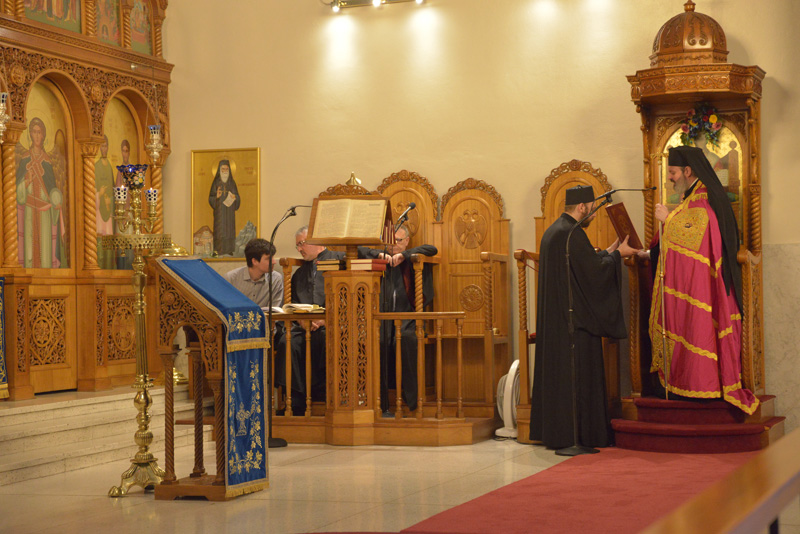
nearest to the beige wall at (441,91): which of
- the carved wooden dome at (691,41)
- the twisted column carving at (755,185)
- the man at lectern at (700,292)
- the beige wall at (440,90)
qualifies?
the beige wall at (440,90)

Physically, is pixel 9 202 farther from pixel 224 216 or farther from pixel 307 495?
pixel 307 495

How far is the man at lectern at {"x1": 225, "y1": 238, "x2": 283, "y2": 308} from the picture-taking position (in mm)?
8703

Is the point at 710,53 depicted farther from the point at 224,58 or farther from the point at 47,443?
the point at 47,443

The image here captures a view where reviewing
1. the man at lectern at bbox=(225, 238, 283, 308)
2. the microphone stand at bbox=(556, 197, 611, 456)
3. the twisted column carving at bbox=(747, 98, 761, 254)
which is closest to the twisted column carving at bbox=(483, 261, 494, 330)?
the microphone stand at bbox=(556, 197, 611, 456)

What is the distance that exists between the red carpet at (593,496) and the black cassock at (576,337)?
39cm

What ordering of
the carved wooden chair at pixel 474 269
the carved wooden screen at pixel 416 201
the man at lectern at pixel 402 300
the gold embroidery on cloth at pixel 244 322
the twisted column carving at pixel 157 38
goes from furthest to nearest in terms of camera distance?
the twisted column carving at pixel 157 38
the carved wooden screen at pixel 416 201
the carved wooden chair at pixel 474 269
the man at lectern at pixel 402 300
the gold embroidery on cloth at pixel 244 322

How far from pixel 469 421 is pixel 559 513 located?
2998 mm

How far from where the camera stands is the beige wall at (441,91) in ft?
28.1

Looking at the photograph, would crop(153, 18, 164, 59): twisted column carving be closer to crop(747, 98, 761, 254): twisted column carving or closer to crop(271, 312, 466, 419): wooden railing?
crop(271, 312, 466, 419): wooden railing

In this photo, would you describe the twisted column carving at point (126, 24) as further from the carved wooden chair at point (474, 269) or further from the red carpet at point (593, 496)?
the red carpet at point (593, 496)

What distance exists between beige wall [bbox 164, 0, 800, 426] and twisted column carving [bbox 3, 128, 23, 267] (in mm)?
2153

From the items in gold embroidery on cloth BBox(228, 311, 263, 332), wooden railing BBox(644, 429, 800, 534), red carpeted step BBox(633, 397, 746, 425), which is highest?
gold embroidery on cloth BBox(228, 311, 263, 332)

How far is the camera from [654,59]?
8227 millimetres

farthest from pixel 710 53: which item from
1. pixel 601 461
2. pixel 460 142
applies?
pixel 601 461
